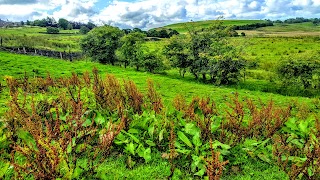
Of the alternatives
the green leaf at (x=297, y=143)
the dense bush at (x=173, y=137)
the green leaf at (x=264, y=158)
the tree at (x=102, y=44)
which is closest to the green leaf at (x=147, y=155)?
the dense bush at (x=173, y=137)

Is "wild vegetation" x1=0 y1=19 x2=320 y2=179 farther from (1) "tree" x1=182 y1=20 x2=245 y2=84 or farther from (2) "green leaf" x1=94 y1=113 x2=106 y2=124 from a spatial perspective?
(1) "tree" x1=182 y1=20 x2=245 y2=84

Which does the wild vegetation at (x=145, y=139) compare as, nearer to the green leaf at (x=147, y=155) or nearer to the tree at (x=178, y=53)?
the green leaf at (x=147, y=155)

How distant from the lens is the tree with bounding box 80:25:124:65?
163 ft

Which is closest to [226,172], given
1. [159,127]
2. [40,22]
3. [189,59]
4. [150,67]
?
[159,127]

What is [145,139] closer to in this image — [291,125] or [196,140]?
[196,140]

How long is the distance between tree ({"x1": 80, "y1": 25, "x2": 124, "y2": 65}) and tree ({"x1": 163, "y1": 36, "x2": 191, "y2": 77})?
13.5 metres

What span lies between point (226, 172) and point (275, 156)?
127 cm

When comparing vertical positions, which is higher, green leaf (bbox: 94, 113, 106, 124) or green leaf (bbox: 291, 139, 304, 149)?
green leaf (bbox: 94, 113, 106, 124)

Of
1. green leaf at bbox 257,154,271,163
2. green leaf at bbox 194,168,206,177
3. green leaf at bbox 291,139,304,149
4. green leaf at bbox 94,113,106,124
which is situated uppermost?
green leaf at bbox 94,113,106,124

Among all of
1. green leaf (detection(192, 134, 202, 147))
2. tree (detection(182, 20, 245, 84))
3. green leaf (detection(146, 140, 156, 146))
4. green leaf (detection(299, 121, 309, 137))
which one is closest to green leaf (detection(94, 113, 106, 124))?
green leaf (detection(146, 140, 156, 146))

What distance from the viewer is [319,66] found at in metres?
31.0

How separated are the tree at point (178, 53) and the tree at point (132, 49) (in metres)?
5.43

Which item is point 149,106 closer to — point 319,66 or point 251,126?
point 251,126

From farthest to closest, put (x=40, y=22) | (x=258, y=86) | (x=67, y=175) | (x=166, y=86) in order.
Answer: (x=40, y=22), (x=258, y=86), (x=166, y=86), (x=67, y=175)
